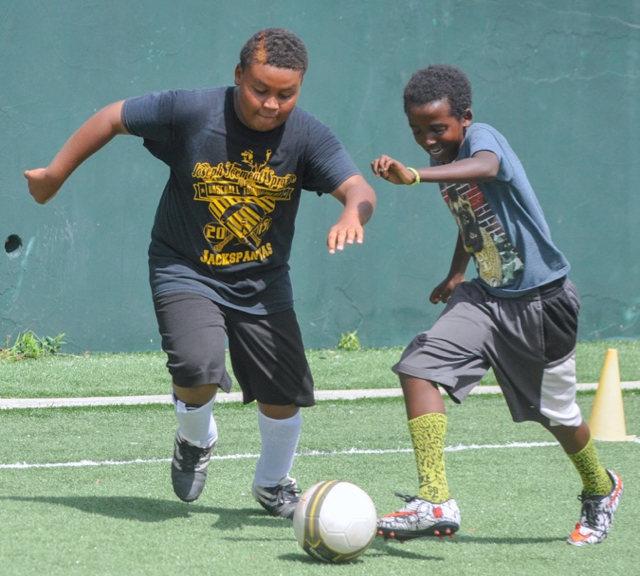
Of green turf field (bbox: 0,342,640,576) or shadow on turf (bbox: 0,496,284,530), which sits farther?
shadow on turf (bbox: 0,496,284,530)

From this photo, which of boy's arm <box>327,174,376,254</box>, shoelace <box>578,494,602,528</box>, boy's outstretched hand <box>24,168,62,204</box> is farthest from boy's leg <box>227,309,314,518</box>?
shoelace <box>578,494,602,528</box>

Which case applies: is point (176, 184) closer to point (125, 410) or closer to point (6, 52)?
point (125, 410)

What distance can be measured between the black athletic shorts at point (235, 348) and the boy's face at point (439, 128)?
1.04 m

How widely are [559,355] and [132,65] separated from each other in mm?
6630

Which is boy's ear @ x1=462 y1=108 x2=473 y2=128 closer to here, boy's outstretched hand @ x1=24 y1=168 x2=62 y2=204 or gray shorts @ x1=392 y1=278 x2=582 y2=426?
gray shorts @ x1=392 y1=278 x2=582 y2=426

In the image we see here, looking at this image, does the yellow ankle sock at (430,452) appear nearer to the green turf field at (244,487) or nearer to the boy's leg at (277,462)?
the green turf field at (244,487)

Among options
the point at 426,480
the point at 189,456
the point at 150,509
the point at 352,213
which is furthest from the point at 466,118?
the point at 150,509

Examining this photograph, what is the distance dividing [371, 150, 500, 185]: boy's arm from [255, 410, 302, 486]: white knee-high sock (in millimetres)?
1404

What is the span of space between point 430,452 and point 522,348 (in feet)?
2.08

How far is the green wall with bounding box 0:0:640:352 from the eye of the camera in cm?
973

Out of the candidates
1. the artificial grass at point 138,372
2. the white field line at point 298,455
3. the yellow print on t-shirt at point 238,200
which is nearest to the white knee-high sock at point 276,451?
the yellow print on t-shirt at point 238,200

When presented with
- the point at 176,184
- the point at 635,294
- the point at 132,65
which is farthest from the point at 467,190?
the point at 635,294

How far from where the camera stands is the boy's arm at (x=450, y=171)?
3.97m

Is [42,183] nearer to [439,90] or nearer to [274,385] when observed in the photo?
[274,385]
